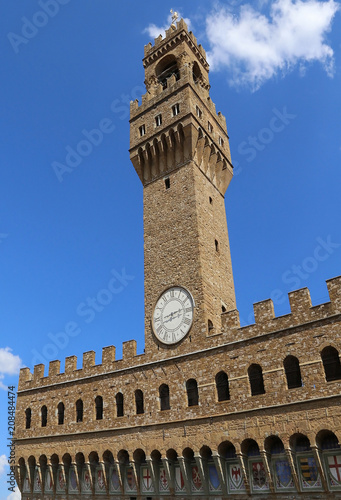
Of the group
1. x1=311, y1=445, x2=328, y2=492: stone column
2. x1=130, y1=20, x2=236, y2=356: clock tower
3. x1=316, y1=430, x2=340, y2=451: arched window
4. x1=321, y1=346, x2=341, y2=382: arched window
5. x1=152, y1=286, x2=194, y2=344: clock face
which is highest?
x1=130, y1=20, x2=236, y2=356: clock tower

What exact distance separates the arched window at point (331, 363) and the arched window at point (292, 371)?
3.88 ft

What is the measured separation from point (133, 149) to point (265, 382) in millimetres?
19349

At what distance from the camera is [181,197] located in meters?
27.6

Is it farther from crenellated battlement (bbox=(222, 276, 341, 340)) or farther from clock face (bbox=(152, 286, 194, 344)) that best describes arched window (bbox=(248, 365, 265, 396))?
clock face (bbox=(152, 286, 194, 344))

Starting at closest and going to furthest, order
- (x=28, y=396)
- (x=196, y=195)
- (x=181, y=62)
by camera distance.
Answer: (x=196, y=195) < (x=28, y=396) < (x=181, y=62)

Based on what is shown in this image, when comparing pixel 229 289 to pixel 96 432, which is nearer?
pixel 96 432

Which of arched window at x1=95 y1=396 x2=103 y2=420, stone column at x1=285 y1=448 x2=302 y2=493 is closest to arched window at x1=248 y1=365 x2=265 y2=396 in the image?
stone column at x1=285 y1=448 x2=302 y2=493

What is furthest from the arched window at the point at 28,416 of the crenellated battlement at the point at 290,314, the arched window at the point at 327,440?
the arched window at the point at 327,440

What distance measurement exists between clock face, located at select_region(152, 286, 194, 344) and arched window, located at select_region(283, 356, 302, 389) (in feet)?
19.5

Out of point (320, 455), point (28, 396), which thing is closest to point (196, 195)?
point (320, 455)

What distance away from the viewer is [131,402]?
942 inches

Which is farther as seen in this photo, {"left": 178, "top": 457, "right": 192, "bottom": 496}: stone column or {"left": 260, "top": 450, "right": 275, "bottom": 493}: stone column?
{"left": 178, "top": 457, "right": 192, "bottom": 496}: stone column

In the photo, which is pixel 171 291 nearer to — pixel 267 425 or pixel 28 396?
pixel 267 425

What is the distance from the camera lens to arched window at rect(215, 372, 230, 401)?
68.4 feet
